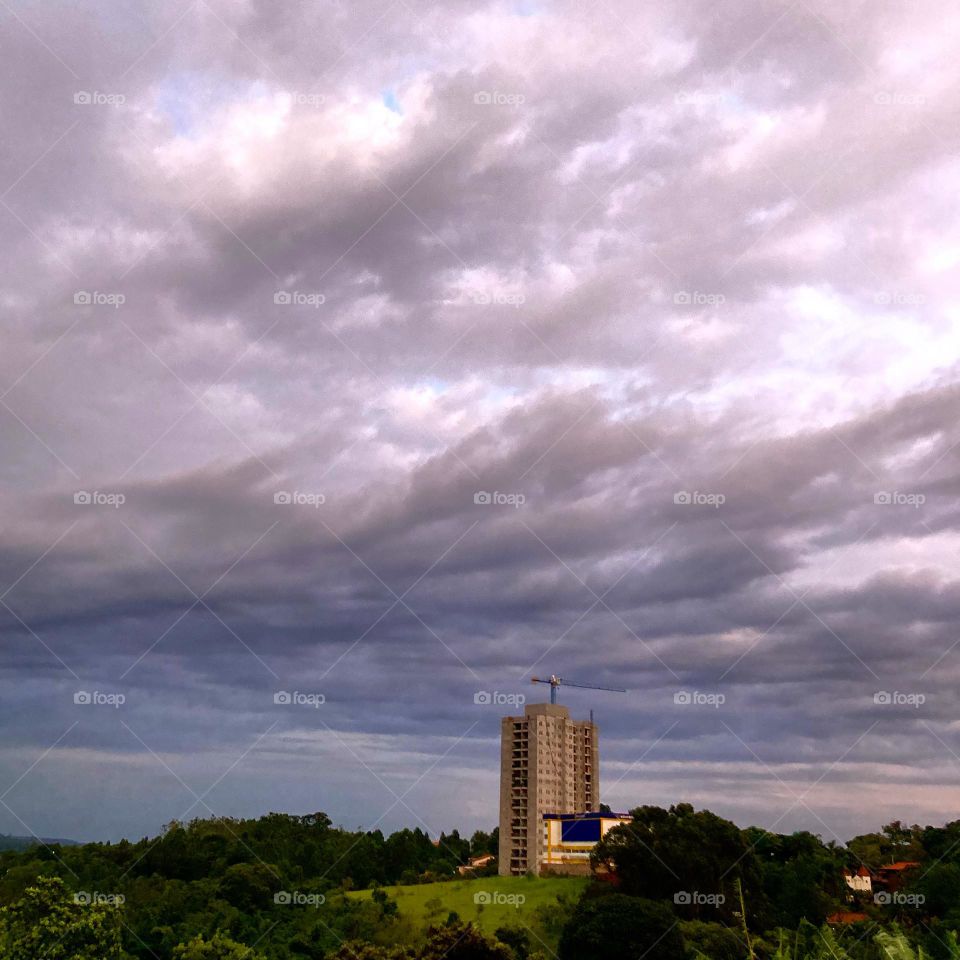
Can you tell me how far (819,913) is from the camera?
6712cm

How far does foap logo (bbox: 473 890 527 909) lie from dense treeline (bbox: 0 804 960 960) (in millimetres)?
3307

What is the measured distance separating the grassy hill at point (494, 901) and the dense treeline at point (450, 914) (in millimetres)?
535

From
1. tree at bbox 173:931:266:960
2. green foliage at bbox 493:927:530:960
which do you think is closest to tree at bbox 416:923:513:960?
green foliage at bbox 493:927:530:960

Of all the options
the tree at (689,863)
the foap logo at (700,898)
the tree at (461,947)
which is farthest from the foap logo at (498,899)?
the tree at (461,947)

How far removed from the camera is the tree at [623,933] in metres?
53.1

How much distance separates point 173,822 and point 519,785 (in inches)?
1234

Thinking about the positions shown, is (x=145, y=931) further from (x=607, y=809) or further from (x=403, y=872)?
(x=607, y=809)

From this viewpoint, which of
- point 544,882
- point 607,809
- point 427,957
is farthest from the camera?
point 607,809

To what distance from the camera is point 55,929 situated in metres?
39.4

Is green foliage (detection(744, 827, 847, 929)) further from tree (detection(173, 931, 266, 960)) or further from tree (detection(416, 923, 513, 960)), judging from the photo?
tree (detection(173, 931, 266, 960))

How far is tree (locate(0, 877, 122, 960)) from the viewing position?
128 feet

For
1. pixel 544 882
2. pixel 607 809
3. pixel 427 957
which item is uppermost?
pixel 607 809

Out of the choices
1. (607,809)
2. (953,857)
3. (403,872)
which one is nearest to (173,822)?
(403,872)

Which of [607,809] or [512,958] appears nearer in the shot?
[512,958]
